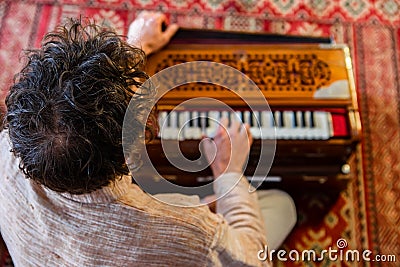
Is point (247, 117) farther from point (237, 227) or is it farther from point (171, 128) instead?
point (237, 227)

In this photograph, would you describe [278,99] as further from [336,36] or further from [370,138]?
[336,36]

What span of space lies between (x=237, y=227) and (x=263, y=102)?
46 cm

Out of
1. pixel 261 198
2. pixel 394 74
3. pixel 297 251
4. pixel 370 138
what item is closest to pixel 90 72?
pixel 261 198

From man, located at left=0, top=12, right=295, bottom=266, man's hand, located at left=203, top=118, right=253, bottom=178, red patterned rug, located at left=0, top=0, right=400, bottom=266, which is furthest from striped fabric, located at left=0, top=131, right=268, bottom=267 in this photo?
red patterned rug, located at left=0, top=0, right=400, bottom=266

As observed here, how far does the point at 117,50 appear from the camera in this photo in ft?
2.63

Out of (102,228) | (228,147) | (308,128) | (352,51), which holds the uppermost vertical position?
(352,51)

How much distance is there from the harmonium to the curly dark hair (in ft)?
2.00

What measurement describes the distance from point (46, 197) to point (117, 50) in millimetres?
323

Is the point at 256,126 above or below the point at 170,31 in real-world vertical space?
below

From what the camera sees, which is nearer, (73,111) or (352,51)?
(73,111)

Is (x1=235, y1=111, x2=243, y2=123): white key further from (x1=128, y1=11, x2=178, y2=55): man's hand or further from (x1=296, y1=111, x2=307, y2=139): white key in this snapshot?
(x1=128, y1=11, x2=178, y2=55): man's hand

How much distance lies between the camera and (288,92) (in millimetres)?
1487

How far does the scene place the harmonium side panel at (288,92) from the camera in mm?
1458

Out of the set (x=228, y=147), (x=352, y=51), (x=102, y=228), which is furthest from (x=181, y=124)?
(x=352, y=51)
